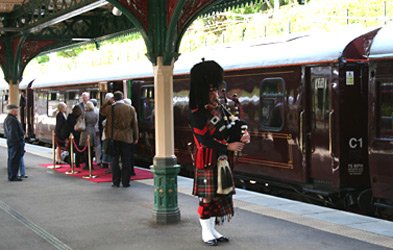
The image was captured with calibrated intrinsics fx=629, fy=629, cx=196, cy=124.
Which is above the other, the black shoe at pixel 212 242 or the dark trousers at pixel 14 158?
the dark trousers at pixel 14 158

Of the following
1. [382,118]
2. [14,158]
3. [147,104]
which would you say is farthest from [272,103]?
[147,104]

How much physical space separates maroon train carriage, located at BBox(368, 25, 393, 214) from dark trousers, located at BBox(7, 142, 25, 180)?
6771 mm

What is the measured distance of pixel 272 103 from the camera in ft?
34.3

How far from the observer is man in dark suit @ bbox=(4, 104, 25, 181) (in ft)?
38.9

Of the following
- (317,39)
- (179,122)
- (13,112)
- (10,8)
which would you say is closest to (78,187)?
(13,112)

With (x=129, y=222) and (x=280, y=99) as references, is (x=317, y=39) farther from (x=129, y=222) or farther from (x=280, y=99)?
(x=129, y=222)

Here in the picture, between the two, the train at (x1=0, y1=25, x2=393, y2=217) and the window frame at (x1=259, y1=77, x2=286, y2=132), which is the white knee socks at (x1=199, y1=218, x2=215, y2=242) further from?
the window frame at (x1=259, y1=77, x2=286, y2=132)

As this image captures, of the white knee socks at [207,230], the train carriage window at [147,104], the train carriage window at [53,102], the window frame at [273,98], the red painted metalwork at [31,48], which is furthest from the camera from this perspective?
the train carriage window at [53,102]

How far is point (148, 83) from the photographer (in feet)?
48.9

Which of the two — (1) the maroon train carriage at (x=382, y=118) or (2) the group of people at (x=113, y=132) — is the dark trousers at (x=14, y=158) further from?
(1) the maroon train carriage at (x=382, y=118)

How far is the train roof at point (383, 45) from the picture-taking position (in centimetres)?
806

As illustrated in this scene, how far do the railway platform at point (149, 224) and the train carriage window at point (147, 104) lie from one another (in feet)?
14.5

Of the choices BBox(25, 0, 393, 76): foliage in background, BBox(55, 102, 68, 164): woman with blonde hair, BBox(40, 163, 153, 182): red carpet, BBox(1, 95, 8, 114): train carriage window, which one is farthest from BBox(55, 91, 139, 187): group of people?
BBox(1, 95, 8, 114): train carriage window

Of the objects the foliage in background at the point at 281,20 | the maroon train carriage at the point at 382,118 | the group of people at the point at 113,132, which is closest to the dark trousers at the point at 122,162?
the group of people at the point at 113,132
